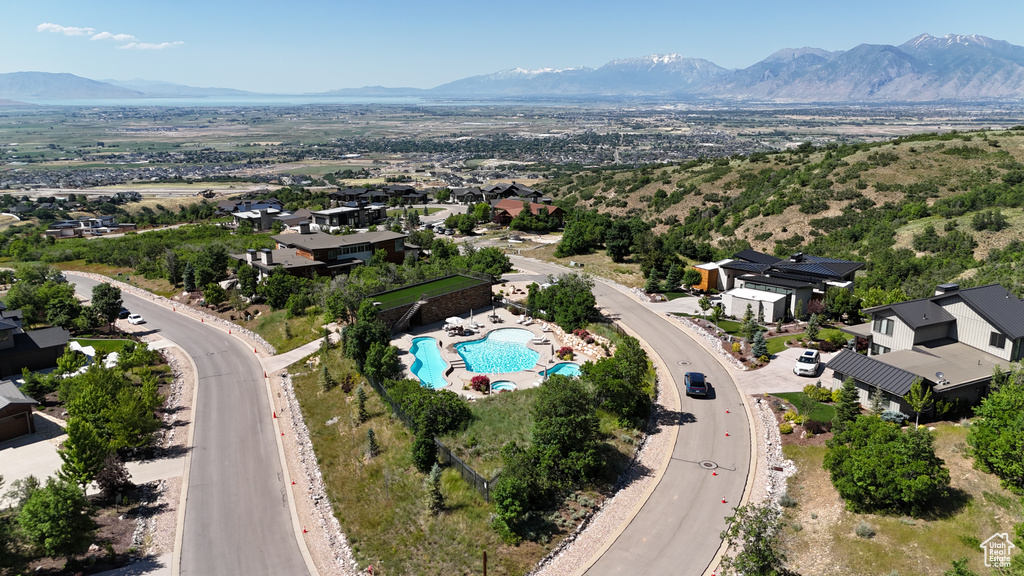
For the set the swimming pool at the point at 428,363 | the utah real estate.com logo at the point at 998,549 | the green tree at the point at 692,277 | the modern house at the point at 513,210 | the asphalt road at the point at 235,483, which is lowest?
the asphalt road at the point at 235,483

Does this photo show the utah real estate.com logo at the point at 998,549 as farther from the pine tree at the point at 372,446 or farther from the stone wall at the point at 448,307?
the stone wall at the point at 448,307

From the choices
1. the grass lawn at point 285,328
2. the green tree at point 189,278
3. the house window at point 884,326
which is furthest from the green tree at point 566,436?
the green tree at point 189,278

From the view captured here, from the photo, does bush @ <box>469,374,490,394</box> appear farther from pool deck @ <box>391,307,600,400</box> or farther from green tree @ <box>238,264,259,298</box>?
green tree @ <box>238,264,259,298</box>

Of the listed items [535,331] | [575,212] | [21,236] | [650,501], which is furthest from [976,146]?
[21,236]

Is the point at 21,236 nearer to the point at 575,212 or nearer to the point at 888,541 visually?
the point at 575,212

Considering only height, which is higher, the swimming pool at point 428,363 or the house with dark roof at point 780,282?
the house with dark roof at point 780,282

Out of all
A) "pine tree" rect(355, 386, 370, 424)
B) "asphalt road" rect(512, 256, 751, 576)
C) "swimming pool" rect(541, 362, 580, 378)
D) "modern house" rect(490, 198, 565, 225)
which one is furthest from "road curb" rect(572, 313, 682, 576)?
"modern house" rect(490, 198, 565, 225)
